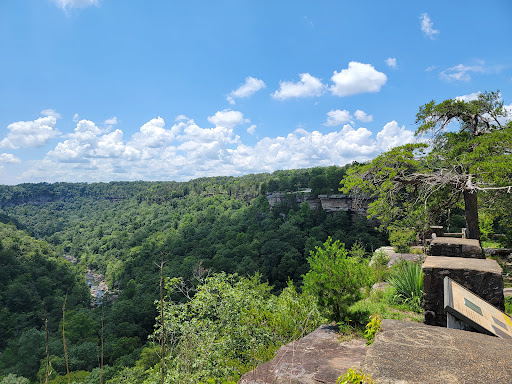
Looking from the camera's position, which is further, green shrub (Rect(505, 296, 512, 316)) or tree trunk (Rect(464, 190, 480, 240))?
tree trunk (Rect(464, 190, 480, 240))

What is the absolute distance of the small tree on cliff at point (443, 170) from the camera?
263 inches

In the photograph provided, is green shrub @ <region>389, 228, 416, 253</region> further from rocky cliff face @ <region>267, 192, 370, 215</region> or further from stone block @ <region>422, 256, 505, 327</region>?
rocky cliff face @ <region>267, 192, 370, 215</region>

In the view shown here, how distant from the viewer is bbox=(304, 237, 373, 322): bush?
465cm

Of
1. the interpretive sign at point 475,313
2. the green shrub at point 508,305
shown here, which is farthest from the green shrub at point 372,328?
the green shrub at point 508,305

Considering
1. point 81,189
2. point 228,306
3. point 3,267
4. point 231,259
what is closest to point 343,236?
point 231,259

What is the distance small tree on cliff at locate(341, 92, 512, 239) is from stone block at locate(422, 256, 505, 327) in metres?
3.37

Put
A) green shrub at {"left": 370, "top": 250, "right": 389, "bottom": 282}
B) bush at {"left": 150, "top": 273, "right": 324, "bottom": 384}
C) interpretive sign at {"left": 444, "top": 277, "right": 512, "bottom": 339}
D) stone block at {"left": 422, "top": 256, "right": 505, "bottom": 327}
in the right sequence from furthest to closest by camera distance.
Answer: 1. green shrub at {"left": 370, "top": 250, "right": 389, "bottom": 282}
2. bush at {"left": 150, "top": 273, "right": 324, "bottom": 384}
3. stone block at {"left": 422, "top": 256, "right": 505, "bottom": 327}
4. interpretive sign at {"left": 444, "top": 277, "right": 512, "bottom": 339}

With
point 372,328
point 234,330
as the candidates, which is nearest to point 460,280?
point 372,328

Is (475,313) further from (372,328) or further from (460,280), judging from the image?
(460,280)

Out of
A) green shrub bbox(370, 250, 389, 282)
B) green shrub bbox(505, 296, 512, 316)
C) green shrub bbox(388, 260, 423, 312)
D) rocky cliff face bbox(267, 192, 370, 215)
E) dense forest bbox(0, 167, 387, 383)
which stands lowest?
dense forest bbox(0, 167, 387, 383)

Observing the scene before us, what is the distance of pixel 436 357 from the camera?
1.72 meters

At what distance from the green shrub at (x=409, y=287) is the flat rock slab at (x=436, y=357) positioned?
13.2ft

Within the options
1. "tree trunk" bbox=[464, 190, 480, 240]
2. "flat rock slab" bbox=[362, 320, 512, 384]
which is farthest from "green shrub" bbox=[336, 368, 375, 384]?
"tree trunk" bbox=[464, 190, 480, 240]

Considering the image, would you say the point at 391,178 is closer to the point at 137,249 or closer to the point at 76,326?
the point at 76,326
